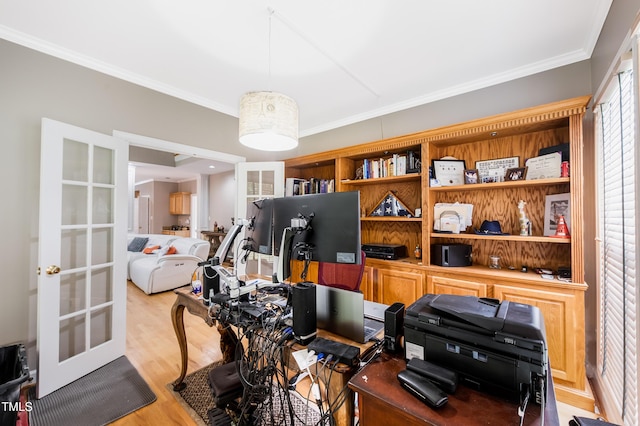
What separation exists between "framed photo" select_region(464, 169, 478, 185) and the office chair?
1.32 m

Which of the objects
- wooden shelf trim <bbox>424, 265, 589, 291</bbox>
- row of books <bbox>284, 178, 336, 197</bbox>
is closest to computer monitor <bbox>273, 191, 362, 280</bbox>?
wooden shelf trim <bbox>424, 265, 589, 291</bbox>

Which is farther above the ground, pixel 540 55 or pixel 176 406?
pixel 540 55

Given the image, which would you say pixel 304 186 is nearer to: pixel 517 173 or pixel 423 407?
pixel 517 173

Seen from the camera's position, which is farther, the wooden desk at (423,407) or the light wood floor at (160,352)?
the light wood floor at (160,352)

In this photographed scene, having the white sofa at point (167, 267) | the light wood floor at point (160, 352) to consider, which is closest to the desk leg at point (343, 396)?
the light wood floor at point (160, 352)

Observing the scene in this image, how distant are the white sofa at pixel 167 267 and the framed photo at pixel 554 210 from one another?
4444 millimetres

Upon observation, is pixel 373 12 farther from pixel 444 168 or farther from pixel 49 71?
pixel 49 71

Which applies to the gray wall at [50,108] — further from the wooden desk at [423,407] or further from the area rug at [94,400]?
the wooden desk at [423,407]

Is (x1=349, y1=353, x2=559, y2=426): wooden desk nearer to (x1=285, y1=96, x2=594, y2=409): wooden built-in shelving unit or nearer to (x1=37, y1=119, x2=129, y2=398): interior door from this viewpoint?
(x1=285, y1=96, x2=594, y2=409): wooden built-in shelving unit

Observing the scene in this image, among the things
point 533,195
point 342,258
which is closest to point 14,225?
point 342,258

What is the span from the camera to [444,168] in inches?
98.6

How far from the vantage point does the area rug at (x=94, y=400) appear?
1.70m

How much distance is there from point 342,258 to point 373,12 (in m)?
1.63

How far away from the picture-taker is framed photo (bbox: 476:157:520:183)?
7.61 feet
